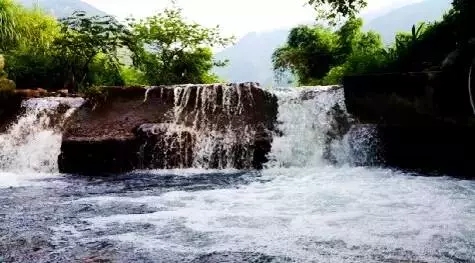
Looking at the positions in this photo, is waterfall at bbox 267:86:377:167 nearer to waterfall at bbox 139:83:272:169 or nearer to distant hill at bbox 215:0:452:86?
waterfall at bbox 139:83:272:169

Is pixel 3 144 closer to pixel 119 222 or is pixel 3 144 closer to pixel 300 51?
pixel 119 222

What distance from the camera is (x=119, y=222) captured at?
16.1ft

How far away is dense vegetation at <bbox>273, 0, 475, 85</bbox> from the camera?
9.48 m

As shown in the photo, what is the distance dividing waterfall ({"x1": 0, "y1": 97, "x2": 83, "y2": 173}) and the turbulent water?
2.07 feet

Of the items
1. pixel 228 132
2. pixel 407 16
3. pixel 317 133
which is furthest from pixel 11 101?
pixel 407 16

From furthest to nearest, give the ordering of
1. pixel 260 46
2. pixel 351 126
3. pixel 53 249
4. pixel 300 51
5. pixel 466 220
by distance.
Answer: pixel 260 46 → pixel 300 51 → pixel 351 126 → pixel 466 220 → pixel 53 249

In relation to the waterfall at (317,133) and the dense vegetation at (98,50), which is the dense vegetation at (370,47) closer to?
the waterfall at (317,133)

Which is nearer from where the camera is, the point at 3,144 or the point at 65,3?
the point at 3,144

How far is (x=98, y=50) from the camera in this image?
14750mm

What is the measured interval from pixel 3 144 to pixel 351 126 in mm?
7222

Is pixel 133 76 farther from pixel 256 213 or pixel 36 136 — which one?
pixel 256 213

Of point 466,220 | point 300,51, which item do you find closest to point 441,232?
point 466,220

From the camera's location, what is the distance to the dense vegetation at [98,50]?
14.7 meters

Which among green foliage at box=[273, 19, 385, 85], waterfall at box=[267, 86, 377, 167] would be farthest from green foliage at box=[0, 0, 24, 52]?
green foliage at box=[273, 19, 385, 85]
